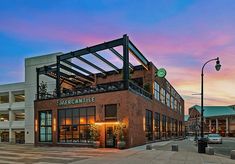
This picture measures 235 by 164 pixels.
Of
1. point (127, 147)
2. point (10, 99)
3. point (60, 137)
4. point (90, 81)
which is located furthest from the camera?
point (10, 99)

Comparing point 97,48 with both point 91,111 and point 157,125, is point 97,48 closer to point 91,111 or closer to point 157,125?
point 91,111

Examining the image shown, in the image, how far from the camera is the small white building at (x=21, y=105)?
5410cm

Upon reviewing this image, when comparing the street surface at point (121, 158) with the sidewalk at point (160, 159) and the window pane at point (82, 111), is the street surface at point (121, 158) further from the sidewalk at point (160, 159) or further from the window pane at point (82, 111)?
the window pane at point (82, 111)

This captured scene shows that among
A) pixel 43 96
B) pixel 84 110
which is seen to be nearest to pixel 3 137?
pixel 43 96

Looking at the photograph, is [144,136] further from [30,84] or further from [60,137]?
[30,84]

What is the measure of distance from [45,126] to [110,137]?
1155 centimetres

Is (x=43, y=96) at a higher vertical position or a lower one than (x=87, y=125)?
higher

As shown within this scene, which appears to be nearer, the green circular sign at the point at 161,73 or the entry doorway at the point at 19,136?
the green circular sign at the point at 161,73

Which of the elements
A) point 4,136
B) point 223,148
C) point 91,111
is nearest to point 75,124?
point 91,111

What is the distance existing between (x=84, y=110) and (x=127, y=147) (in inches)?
288

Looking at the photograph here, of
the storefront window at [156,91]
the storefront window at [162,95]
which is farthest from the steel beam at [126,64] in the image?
the storefront window at [162,95]

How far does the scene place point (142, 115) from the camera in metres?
35.8

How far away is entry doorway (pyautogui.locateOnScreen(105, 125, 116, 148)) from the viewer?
3130cm

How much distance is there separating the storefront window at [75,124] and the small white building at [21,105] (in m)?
16.9
